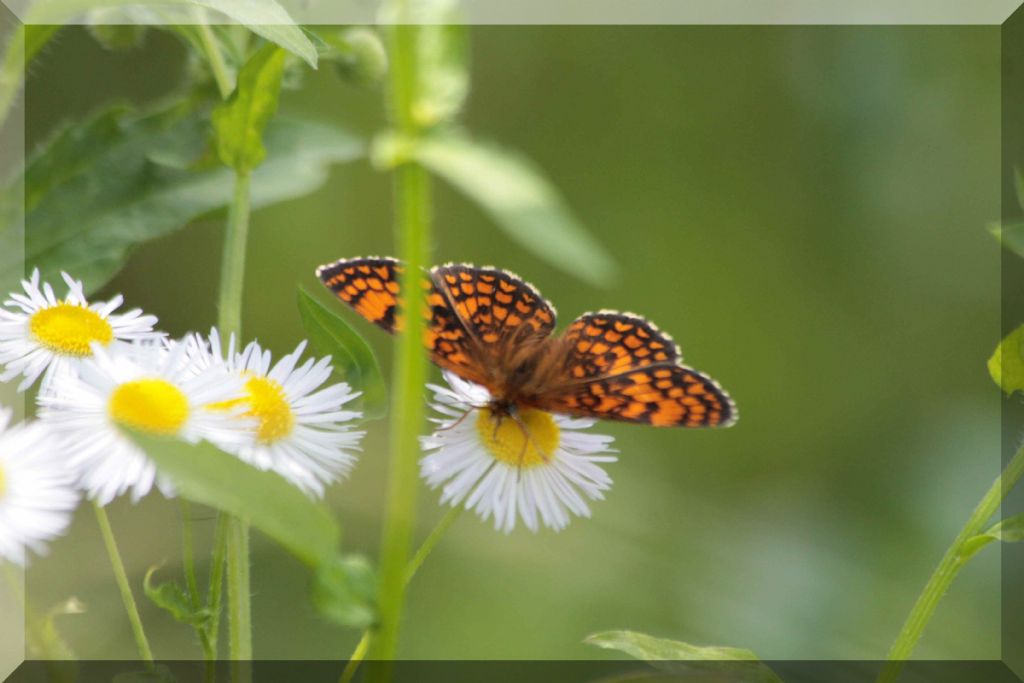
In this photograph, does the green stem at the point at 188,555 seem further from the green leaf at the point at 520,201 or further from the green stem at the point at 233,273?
the green leaf at the point at 520,201

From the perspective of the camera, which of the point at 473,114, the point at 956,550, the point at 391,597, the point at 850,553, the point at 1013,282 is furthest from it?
the point at 473,114

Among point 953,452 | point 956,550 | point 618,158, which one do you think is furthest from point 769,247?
point 956,550

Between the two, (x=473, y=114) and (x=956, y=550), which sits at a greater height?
(x=473, y=114)

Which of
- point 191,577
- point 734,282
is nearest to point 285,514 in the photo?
point 191,577

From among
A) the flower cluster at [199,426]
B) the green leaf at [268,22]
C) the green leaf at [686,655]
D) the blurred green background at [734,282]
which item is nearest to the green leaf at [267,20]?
the green leaf at [268,22]

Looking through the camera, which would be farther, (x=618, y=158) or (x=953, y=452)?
(x=618, y=158)

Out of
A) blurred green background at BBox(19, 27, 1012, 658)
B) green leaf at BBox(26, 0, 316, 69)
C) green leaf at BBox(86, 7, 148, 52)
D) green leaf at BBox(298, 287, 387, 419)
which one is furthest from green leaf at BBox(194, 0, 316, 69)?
blurred green background at BBox(19, 27, 1012, 658)

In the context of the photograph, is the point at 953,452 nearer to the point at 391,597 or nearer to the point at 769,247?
the point at 769,247
